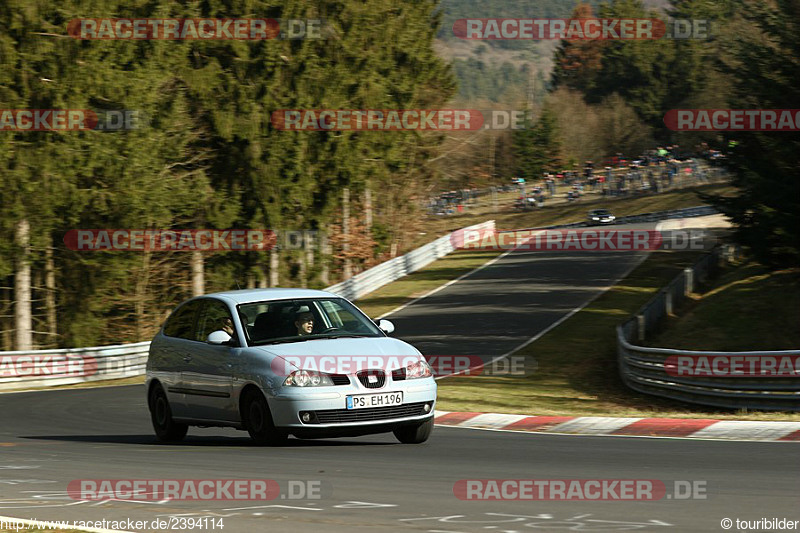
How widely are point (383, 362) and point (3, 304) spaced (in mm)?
30158

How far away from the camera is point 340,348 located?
11.1m

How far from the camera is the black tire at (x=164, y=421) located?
506 inches

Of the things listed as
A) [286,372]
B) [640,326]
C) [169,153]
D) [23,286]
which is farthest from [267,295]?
[169,153]

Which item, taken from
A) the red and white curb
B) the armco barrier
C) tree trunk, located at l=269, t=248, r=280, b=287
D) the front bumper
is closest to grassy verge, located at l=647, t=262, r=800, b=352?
the armco barrier

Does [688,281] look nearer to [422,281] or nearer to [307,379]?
[422,281]

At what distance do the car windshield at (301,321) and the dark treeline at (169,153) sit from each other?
67.2 feet

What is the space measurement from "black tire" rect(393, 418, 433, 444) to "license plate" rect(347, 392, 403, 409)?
2.55ft

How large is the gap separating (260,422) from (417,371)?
5.22 feet

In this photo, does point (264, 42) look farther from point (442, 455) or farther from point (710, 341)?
point (442, 455)

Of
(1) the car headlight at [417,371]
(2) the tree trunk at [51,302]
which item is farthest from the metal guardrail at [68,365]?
(1) the car headlight at [417,371]

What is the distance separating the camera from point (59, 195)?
31422 millimetres

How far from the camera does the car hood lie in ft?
36.0

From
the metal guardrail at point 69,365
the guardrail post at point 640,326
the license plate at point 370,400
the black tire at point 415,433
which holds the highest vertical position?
the license plate at point 370,400

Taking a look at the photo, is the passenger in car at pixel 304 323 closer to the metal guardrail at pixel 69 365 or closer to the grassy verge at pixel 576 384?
the grassy verge at pixel 576 384
